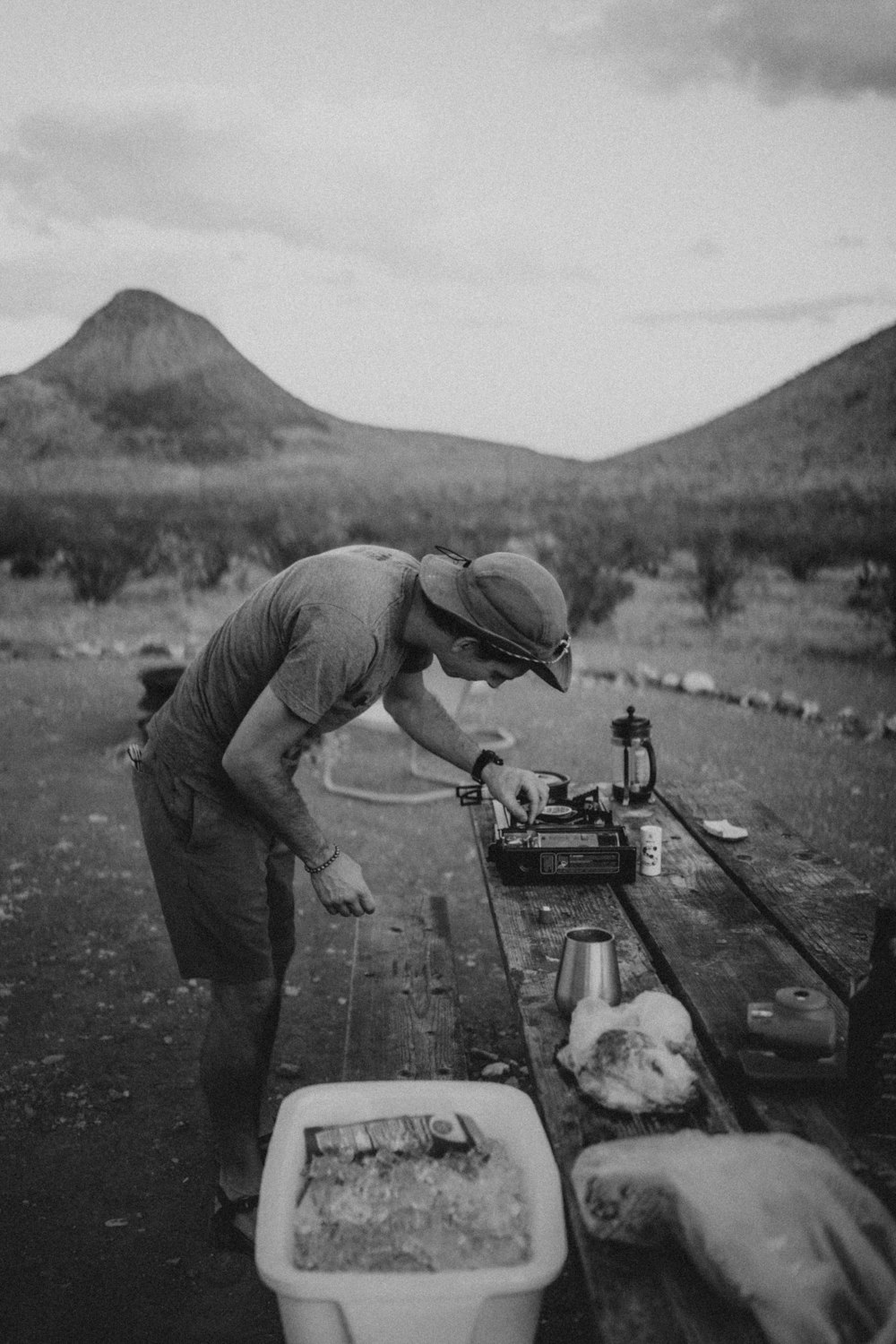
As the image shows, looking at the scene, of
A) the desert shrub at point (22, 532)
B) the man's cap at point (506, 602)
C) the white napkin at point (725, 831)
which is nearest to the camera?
the man's cap at point (506, 602)

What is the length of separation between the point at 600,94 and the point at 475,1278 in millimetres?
6873

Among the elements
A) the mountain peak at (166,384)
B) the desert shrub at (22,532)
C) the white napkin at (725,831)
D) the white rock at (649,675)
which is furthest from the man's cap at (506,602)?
the desert shrub at (22,532)

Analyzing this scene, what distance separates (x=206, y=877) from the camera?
87.4 inches

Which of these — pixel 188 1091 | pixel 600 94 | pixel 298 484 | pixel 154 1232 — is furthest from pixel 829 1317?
pixel 298 484

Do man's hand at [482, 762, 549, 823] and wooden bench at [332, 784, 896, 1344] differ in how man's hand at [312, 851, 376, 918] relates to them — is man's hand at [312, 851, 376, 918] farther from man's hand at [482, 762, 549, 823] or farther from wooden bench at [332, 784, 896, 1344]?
man's hand at [482, 762, 549, 823]

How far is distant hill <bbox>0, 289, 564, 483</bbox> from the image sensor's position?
9.02 metres

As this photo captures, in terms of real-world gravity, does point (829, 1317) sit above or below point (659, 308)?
below

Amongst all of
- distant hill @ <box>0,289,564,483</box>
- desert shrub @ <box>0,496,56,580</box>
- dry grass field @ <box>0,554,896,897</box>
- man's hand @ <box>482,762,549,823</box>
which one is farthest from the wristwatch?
desert shrub @ <box>0,496,56,580</box>

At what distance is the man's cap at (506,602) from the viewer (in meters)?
2.01

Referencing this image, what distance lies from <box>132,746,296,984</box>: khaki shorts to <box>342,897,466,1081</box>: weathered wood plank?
0.38 m

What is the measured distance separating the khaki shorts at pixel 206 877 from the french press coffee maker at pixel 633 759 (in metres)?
1.46

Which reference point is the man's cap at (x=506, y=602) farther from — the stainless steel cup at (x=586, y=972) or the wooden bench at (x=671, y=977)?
the wooden bench at (x=671, y=977)

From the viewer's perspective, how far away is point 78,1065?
3031mm

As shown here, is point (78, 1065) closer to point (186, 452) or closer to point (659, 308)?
point (659, 308)
